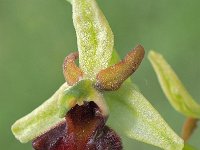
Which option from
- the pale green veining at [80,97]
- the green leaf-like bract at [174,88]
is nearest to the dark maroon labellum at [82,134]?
the pale green veining at [80,97]

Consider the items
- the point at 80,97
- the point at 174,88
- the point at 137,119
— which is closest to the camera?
the point at 80,97

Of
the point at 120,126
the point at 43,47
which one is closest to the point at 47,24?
the point at 43,47

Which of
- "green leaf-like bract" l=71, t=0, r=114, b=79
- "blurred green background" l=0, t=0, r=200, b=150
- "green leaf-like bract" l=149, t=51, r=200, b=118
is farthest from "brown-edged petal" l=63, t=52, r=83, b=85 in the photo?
"blurred green background" l=0, t=0, r=200, b=150

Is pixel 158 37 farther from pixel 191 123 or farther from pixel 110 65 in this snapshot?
pixel 110 65

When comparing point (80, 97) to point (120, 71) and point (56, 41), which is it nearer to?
point (120, 71)

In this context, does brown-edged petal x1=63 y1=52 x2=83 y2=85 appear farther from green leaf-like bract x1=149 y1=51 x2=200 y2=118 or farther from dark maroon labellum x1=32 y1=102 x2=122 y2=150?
green leaf-like bract x1=149 y1=51 x2=200 y2=118

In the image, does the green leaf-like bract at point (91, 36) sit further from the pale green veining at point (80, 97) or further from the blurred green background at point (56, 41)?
the blurred green background at point (56, 41)

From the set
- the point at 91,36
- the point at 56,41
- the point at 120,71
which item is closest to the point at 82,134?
the point at 120,71
